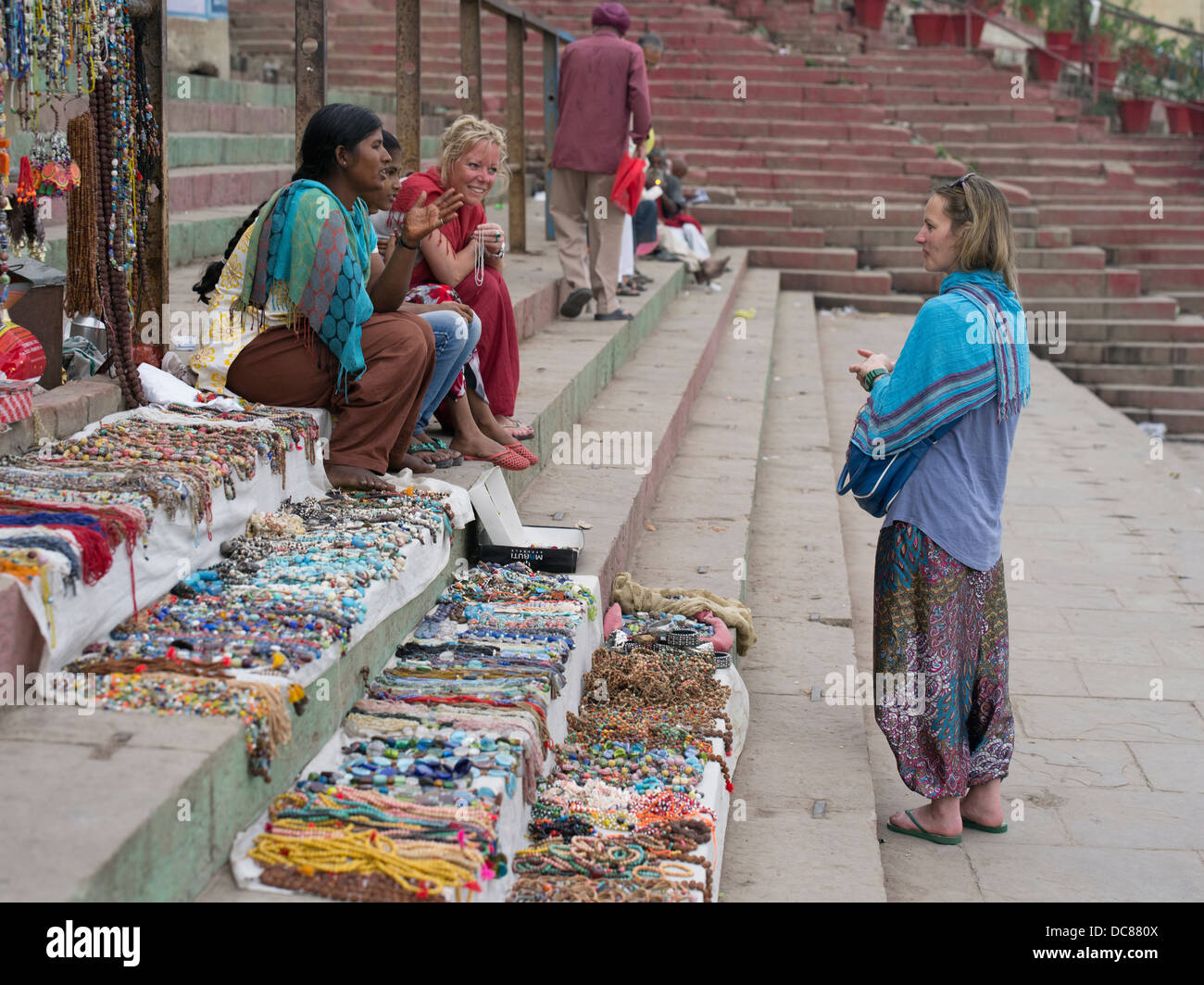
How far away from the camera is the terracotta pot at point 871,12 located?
1850 centimetres

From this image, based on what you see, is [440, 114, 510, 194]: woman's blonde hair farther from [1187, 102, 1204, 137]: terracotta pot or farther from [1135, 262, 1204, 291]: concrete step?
[1187, 102, 1204, 137]: terracotta pot

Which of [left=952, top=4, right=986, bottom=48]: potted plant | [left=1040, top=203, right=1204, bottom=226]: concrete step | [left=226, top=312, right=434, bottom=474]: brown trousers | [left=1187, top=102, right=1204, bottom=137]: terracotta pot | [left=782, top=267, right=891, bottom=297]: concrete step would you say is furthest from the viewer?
[left=952, top=4, right=986, bottom=48]: potted plant

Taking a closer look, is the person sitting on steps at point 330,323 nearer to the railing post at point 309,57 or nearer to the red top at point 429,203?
the red top at point 429,203

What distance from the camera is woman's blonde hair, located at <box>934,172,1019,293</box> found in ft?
11.9

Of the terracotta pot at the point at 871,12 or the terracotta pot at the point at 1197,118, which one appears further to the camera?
the terracotta pot at the point at 871,12

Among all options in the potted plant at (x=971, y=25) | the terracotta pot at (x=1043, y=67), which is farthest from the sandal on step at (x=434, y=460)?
the terracotta pot at (x=1043, y=67)

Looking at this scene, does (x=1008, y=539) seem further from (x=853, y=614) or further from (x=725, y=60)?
(x=725, y=60)

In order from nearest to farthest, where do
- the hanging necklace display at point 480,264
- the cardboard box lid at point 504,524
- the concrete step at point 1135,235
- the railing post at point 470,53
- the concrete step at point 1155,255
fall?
the cardboard box lid at point 504,524 → the hanging necklace display at point 480,264 → the railing post at point 470,53 → the concrete step at point 1155,255 → the concrete step at point 1135,235

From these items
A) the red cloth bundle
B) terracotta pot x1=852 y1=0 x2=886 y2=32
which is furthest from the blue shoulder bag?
terracotta pot x1=852 y1=0 x2=886 y2=32

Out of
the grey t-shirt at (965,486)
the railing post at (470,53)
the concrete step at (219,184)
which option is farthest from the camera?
the railing post at (470,53)

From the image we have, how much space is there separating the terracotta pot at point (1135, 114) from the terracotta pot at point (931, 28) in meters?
2.54

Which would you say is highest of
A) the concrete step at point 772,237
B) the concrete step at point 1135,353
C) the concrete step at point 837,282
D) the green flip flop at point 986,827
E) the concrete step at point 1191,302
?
the concrete step at point 772,237

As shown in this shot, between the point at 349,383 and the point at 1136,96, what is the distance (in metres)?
16.7

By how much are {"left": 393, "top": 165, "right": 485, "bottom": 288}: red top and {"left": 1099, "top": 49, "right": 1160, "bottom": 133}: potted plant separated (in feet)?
50.3
